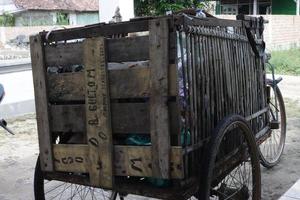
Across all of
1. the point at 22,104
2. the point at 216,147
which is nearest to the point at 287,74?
the point at 22,104

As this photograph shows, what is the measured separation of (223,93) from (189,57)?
0.51 meters

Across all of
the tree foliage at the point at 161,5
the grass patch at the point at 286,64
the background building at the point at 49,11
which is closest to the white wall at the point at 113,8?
the tree foliage at the point at 161,5

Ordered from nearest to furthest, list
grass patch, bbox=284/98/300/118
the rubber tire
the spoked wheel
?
the rubber tire < the spoked wheel < grass patch, bbox=284/98/300/118

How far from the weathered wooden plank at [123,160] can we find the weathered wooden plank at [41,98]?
5 centimetres

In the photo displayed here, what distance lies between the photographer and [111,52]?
249cm

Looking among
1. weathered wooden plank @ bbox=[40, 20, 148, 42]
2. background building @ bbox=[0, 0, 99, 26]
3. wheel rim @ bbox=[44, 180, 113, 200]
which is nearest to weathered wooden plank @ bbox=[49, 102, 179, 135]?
A: weathered wooden plank @ bbox=[40, 20, 148, 42]

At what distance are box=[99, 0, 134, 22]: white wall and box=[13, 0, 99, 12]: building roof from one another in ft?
73.2

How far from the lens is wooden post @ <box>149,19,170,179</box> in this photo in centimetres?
231

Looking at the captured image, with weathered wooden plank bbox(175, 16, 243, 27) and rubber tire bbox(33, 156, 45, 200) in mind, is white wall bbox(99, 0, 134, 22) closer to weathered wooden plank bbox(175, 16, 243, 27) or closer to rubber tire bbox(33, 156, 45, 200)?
weathered wooden plank bbox(175, 16, 243, 27)

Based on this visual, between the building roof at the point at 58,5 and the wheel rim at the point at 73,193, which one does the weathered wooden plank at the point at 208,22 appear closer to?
the wheel rim at the point at 73,193

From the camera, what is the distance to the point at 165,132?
→ 2.35 metres

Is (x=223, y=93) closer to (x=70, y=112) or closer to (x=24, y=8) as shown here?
(x=70, y=112)

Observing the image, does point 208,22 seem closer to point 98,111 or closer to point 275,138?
point 98,111

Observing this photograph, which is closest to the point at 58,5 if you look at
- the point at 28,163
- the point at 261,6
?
the point at 261,6
